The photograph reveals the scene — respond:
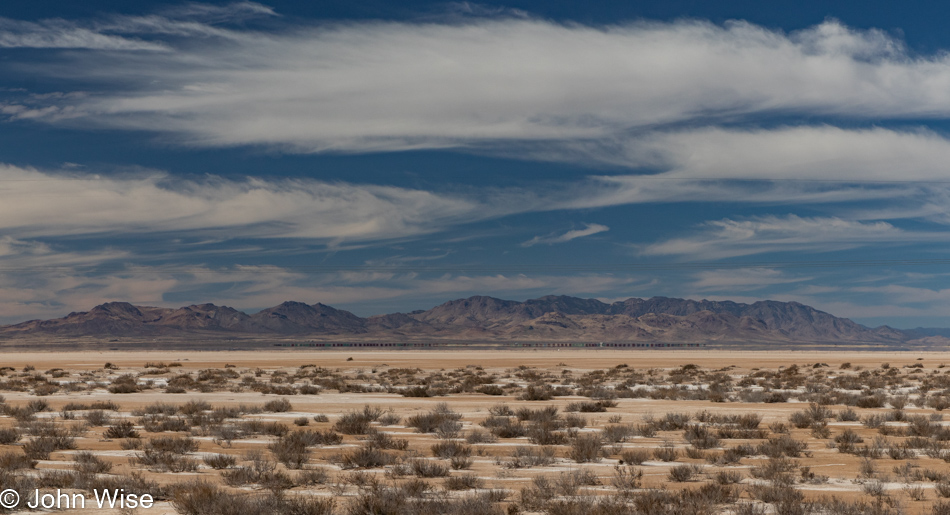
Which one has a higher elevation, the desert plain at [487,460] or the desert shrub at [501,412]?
the desert plain at [487,460]

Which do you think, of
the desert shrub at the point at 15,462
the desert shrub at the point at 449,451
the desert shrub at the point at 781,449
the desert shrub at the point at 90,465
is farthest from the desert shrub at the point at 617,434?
the desert shrub at the point at 15,462

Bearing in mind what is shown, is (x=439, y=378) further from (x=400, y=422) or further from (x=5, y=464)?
(x=5, y=464)

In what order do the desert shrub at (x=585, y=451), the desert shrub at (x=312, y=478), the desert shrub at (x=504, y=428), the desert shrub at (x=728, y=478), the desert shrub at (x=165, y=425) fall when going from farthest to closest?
the desert shrub at (x=165, y=425) < the desert shrub at (x=504, y=428) < the desert shrub at (x=585, y=451) < the desert shrub at (x=728, y=478) < the desert shrub at (x=312, y=478)

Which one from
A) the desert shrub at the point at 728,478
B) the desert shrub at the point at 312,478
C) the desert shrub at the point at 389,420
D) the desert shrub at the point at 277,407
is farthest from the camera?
the desert shrub at the point at 277,407

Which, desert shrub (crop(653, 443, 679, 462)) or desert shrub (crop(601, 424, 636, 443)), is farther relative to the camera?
desert shrub (crop(601, 424, 636, 443))

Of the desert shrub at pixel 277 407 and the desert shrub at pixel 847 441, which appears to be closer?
the desert shrub at pixel 847 441

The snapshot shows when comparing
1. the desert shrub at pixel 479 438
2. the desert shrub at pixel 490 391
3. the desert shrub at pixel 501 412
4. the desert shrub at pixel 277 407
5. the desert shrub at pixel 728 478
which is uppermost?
the desert shrub at pixel 728 478

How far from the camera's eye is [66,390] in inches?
1544

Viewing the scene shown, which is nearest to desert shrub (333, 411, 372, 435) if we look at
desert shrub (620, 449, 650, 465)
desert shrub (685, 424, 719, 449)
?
desert shrub (620, 449, 650, 465)

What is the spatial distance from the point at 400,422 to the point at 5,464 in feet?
38.5

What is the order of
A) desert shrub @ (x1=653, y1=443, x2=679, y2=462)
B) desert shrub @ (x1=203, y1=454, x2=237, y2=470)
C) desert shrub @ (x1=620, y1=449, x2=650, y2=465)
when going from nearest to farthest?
desert shrub @ (x1=203, y1=454, x2=237, y2=470) < desert shrub @ (x1=620, y1=449, x2=650, y2=465) < desert shrub @ (x1=653, y1=443, x2=679, y2=462)

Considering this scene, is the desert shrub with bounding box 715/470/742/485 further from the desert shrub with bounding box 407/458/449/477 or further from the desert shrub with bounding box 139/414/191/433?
the desert shrub with bounding box 139/414/191/433

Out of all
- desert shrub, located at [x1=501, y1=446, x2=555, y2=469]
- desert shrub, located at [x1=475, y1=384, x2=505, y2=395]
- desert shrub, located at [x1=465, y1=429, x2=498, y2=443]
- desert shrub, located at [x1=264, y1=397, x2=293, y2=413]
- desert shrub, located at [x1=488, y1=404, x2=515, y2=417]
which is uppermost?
desert shrub, located at [x1=501, y1=446, x2=555, y2=469]

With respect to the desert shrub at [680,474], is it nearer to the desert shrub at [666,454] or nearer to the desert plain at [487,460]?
the desert plain at [487,460]
